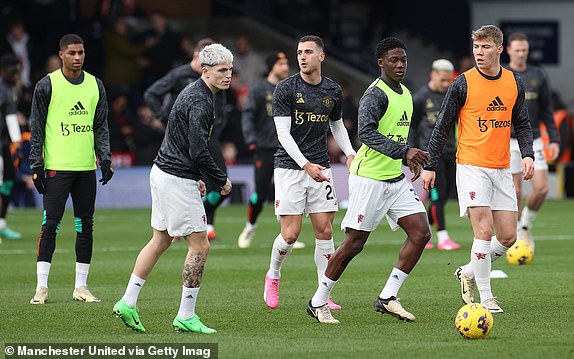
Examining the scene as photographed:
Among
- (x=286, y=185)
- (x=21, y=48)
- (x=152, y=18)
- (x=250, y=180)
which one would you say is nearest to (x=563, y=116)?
(x=250, y=180)

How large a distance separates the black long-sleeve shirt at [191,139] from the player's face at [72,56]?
2225mm

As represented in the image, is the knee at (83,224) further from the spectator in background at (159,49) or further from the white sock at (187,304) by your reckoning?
the spectator in background at (159,49)

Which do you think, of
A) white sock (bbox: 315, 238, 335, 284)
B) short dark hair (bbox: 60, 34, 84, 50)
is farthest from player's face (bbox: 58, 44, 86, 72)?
white sock (bbox: 315, 238, 335, 284)

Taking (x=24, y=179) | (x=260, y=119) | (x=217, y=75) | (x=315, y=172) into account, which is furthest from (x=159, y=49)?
(x=217, y=75)

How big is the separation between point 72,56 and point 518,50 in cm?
566

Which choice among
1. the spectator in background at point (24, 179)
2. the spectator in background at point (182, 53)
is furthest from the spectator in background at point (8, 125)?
the spectator in background at point (182, 53)

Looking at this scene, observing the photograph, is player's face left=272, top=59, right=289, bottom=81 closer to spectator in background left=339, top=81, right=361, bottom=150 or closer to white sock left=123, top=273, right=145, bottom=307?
white sock left=123, top=273, right=145, bottom=307

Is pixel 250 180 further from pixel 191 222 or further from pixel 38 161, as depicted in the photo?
pixel 191 222

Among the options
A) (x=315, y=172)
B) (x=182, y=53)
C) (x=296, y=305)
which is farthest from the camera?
(x=182, y=53)

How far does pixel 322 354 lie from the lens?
29.1 ft

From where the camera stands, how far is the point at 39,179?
11.8 metres

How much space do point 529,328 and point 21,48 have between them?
19749 mm

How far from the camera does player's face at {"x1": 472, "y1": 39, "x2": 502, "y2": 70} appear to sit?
10680mm

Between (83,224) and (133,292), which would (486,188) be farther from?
(83,224)
